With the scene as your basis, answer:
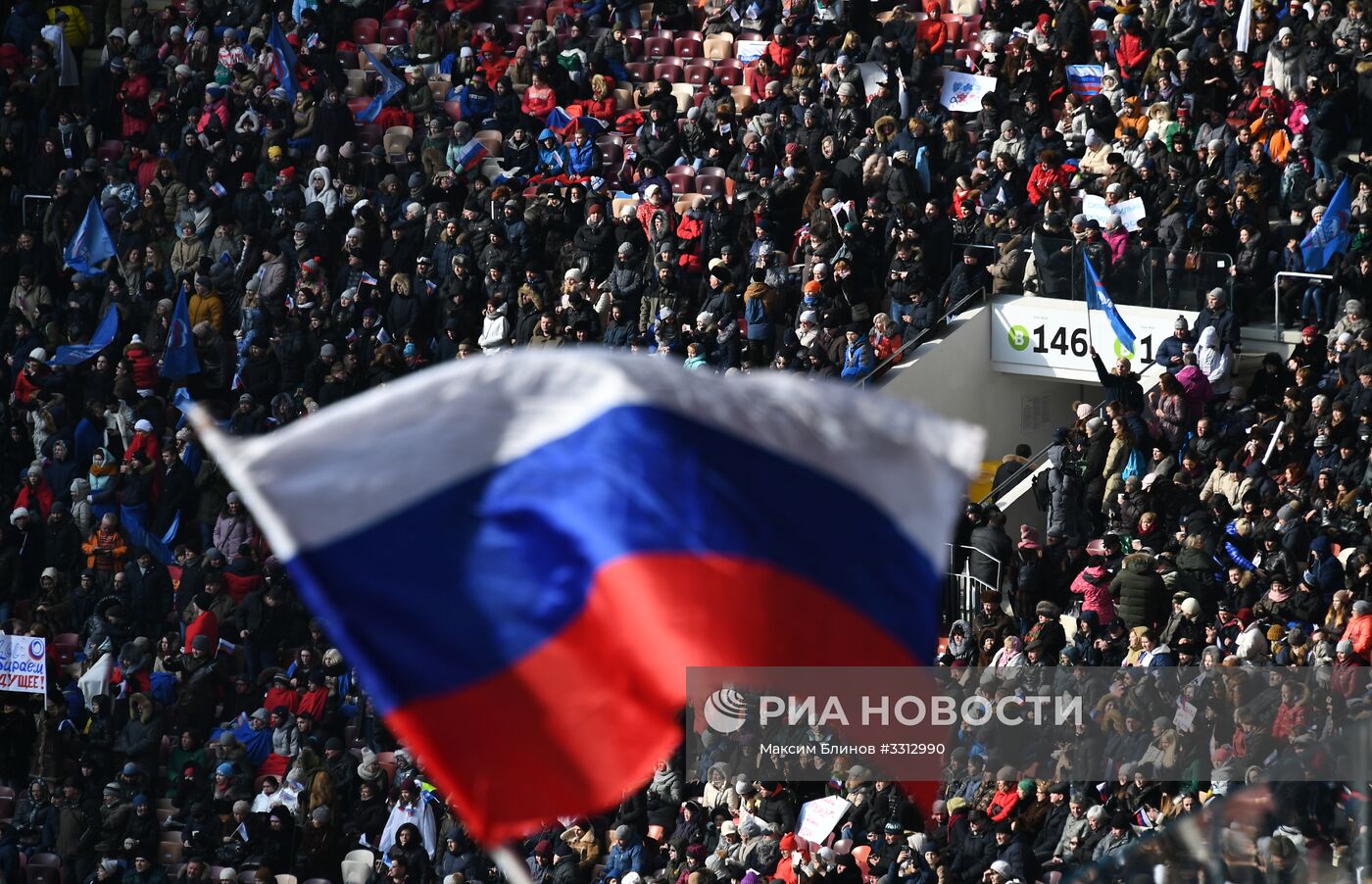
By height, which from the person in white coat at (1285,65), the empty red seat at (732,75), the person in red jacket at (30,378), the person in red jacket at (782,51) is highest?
the person in white coat at (1285,65)

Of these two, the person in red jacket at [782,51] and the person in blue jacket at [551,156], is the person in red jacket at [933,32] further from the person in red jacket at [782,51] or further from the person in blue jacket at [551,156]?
the person in blue jacket at [551,156]

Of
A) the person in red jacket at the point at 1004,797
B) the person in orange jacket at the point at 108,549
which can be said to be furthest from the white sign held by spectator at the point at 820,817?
the person in orange jacket at the point at 108,549

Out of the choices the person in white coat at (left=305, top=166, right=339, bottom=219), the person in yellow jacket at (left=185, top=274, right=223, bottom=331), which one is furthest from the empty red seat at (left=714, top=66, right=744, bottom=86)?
the person in yellow jacket at (left=185, top=274, right=223, bottom=331)

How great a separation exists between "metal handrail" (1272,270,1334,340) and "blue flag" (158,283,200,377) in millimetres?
10839

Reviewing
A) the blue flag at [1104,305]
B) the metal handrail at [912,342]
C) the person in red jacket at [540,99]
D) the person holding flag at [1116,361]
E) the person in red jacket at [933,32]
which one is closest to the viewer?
the person holding flag at [1116,361]

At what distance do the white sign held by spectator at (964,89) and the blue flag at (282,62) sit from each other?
26.0 feet

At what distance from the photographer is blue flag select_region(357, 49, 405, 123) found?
29406 millimetres

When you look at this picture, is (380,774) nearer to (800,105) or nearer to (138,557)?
(138,557)

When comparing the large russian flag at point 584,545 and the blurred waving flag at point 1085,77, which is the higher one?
the large russian flag at point 584,545

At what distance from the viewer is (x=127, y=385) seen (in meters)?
25.9

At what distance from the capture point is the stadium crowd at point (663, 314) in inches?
730

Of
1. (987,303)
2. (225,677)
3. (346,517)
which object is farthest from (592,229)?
(346,517)

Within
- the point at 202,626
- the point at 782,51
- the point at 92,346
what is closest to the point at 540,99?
the point at 782,51

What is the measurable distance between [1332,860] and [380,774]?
14.9m
